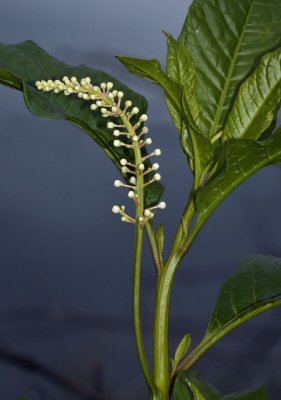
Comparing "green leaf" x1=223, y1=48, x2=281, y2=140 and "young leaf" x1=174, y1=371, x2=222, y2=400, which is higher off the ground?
"green leaf" x1=223, y1=48, x2=281, y2=140

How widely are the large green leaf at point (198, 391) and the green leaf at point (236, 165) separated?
0.48ft

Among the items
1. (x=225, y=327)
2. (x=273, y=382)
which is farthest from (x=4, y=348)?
(x=225, y=327)

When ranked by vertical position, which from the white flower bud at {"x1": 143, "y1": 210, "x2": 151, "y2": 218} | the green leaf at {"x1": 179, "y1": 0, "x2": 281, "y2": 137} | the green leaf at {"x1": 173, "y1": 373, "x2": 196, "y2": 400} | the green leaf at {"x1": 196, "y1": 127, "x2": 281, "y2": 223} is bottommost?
the green leaf at {"x1": 173, "y1": 373, "x2": 196, "y2": 400}

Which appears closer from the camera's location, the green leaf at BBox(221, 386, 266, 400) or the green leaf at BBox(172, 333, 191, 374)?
the green leaf at BBox(221, 386, 266, 400)

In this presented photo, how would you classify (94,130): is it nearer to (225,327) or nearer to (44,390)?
(225,327)

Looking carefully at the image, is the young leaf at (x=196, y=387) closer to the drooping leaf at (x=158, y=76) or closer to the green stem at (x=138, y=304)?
the green stem at (x=138, y=304)

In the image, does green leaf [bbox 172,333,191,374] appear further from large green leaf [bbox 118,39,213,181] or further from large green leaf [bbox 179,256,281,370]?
large green leaf [bbox 118,39,213,181]

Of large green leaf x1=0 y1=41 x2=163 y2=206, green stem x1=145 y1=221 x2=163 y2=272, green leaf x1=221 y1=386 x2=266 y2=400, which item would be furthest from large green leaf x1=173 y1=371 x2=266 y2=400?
large green leaf x1=0 y1=41 x2=163 y2=206

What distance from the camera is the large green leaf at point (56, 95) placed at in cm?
62

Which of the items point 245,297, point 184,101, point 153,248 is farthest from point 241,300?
point 184,101

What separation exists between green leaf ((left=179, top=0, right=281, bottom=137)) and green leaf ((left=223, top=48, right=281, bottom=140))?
0.05 m

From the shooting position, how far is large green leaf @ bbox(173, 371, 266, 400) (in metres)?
0.51

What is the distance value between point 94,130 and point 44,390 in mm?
1114

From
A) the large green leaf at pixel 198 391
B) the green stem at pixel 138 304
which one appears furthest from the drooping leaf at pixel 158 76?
the large green leaf at pixel 198 391
